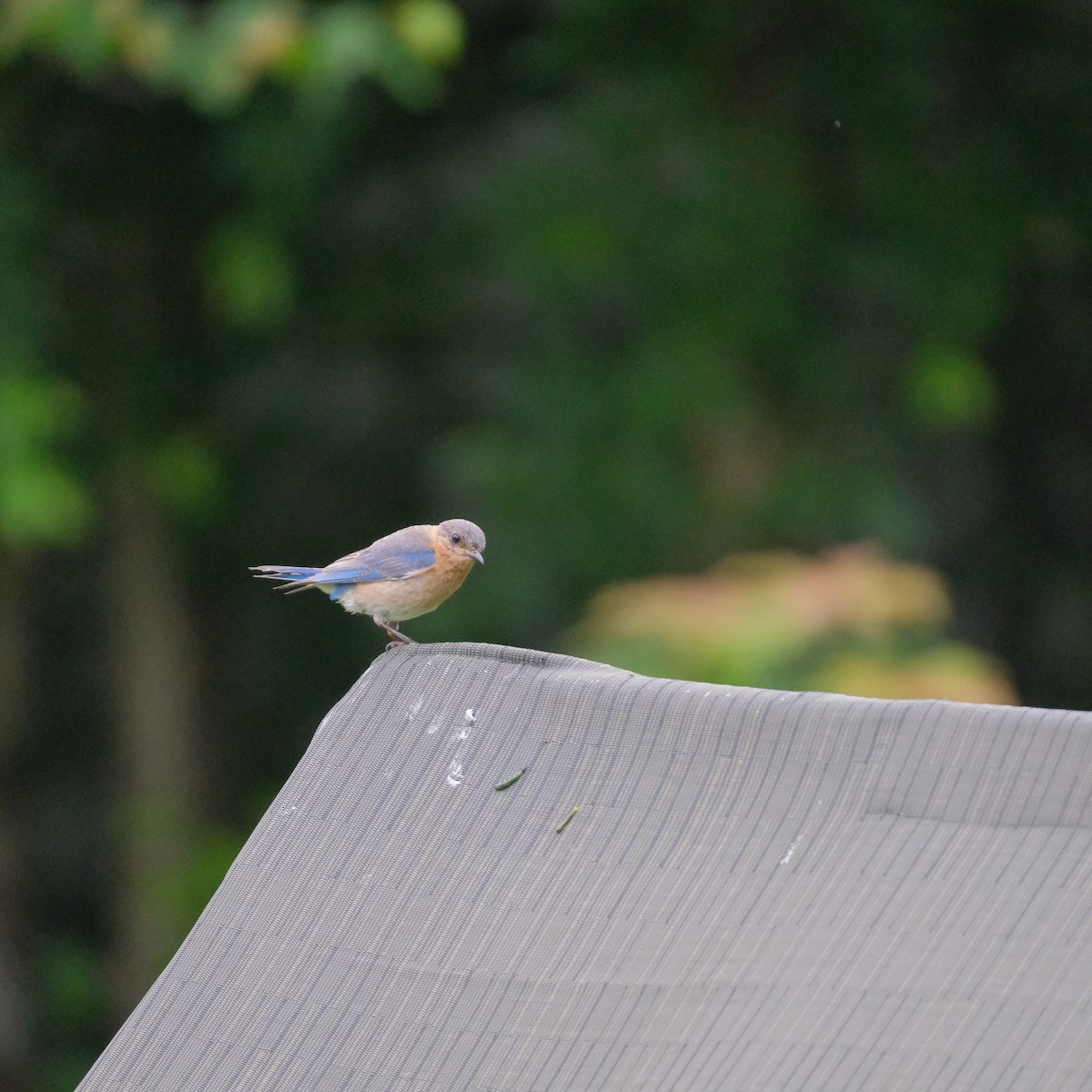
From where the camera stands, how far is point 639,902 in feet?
8.21

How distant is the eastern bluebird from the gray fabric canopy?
60.3 inches

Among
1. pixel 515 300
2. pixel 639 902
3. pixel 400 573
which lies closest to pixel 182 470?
pixel 515 300

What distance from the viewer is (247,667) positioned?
1189 centimetres

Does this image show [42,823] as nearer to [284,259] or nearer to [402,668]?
[284,259]

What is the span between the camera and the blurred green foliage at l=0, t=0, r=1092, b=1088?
8.92 meters

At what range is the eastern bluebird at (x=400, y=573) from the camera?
4570mm

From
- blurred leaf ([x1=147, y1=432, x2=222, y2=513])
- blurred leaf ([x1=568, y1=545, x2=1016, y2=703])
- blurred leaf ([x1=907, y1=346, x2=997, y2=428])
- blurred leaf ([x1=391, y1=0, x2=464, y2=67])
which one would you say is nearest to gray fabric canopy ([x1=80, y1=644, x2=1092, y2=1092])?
blurred leaf ([x1=568, y1=545, x2=1016, y2=703])

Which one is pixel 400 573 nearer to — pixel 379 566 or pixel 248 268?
pixel 379 566

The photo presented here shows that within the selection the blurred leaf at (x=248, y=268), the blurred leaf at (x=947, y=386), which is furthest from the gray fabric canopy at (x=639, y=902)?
the blurred leaf at (x=947, y=386)

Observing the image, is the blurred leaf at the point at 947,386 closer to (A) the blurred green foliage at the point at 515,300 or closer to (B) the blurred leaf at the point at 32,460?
(A) the blurred green foliage at the point at 515,300

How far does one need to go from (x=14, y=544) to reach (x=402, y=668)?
7.00 meters

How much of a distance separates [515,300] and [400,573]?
5441mm

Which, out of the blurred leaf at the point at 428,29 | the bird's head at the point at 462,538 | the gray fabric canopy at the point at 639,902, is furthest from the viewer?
the blurred leaf at the point at 428,29

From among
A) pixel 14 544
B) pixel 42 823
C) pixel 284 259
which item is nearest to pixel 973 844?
pixel 284 259
